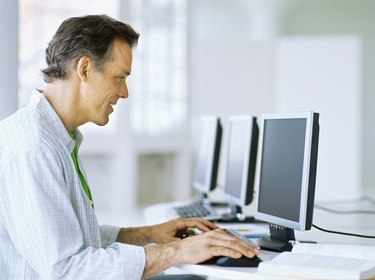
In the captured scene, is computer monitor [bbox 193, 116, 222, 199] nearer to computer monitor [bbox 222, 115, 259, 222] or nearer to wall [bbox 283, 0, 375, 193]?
computer monitor [bbox 222, 115, 259, 222]

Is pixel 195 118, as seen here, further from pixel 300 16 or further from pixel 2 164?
pixel 2 164

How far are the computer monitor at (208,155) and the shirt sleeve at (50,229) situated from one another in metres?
1.82

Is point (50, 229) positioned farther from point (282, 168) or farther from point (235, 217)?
point (235, 217)

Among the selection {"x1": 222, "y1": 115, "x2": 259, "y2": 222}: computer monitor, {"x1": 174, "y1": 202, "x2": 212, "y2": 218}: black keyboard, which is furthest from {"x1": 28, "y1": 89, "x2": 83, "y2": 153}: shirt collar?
{"x1": 174, "y1": 202, "x2": 212, "y2": 218}: black keyboard

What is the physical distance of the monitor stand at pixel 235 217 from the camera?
311cm

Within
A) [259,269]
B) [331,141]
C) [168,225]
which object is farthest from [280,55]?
[259,269]

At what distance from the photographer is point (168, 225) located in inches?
98.2

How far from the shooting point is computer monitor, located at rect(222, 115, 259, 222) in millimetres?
2982

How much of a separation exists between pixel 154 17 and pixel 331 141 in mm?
2755

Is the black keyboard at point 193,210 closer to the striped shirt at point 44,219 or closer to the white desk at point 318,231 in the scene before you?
the white desk at point 318,231

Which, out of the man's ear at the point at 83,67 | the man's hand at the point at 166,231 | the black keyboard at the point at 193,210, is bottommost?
the black keyboard at the point at 193,210

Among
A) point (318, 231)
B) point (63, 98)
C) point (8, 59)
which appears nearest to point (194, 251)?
point (63, 98)

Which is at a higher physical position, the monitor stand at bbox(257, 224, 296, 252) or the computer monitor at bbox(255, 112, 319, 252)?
the computer monitor at bbox(255, 112, 319, 252)

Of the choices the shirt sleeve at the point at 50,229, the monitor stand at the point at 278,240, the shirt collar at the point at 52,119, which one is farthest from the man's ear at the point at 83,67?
the monitor stand at the point at 278,240
